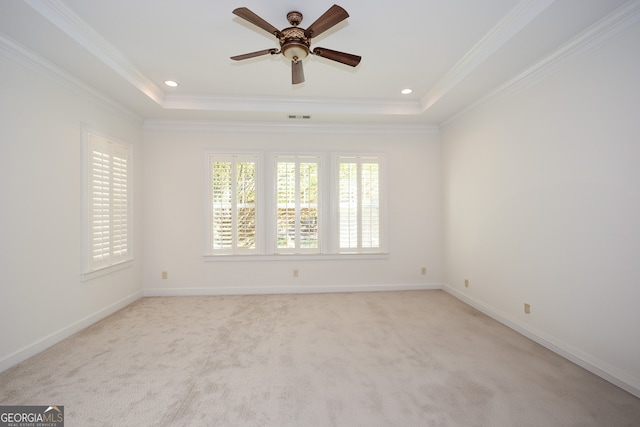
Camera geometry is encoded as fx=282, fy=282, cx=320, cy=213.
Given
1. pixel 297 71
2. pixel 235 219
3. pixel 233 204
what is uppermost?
pixel 297 71

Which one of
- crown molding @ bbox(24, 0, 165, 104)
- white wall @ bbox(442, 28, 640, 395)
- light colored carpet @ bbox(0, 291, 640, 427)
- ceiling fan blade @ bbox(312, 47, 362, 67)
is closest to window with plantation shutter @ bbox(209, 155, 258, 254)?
light colored carpet @ bbox(0, 291, 640, 427)

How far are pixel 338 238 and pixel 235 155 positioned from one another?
2032 millimetres

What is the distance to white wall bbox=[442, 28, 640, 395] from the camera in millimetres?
2037

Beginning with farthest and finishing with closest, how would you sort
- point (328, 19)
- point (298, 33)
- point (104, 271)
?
point (104, 271), point (298, 33), point (328, 19)

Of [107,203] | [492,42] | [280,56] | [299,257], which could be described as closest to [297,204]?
[299,257]

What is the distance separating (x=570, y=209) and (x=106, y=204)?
15.9 feet

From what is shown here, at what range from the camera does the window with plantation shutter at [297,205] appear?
4.36 m

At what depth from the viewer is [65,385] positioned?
2.08 meters

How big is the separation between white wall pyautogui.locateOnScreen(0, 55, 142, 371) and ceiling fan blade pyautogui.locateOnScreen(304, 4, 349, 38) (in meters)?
2.52

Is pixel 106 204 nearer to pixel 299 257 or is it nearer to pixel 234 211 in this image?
pixel 234 211

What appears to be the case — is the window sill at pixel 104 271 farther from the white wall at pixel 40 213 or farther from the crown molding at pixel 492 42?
the crown molding at pixel 492 42

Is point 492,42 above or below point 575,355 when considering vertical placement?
above

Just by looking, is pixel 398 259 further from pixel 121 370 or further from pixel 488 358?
pixel 121 370

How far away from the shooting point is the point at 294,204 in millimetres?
4375
